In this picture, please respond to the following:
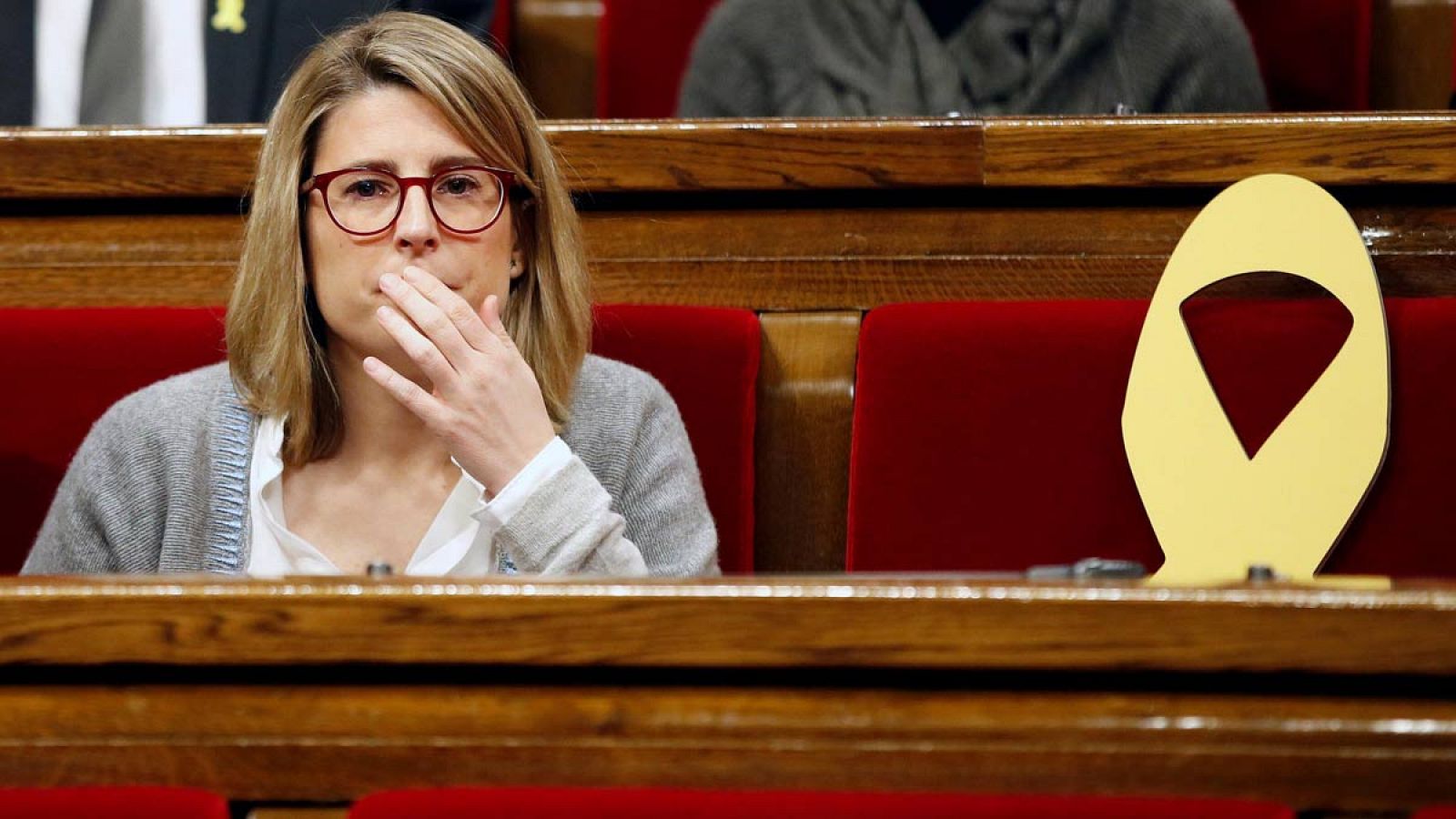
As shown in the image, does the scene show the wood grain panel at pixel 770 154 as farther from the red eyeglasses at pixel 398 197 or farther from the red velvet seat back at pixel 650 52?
the red velvet seat back at pixel 650 52

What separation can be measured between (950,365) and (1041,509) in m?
0.06

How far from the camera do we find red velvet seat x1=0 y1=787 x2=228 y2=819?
0.85 feet

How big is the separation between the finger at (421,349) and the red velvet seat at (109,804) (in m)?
0.25

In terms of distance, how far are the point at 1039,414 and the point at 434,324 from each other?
212 millimetres

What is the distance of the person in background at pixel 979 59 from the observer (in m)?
0.75

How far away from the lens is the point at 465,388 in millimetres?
510

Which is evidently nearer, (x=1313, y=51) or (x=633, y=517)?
(x=633, y=517)

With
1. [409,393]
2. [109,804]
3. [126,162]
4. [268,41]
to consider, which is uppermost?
[268,41]

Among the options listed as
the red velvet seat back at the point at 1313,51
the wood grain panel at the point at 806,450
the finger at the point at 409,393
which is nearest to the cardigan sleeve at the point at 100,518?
the finger at the point at 409,393

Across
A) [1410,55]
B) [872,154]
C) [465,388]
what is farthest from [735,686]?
[1410,55]

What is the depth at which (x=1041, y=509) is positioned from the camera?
563mm

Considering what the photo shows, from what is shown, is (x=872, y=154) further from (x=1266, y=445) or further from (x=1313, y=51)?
(x=1313, y=51)

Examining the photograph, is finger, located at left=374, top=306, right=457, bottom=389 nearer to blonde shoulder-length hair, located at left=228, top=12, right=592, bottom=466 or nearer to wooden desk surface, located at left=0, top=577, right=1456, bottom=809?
blonde shoulder-length hair, located at left=228, top=12, right=592, bottom=466

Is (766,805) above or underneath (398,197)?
underneath
